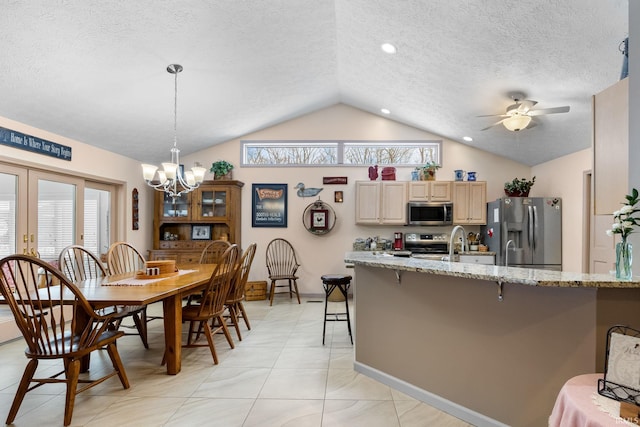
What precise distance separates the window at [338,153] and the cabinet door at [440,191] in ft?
1.91

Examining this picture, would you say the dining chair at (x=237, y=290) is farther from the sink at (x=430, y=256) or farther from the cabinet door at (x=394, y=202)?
the sink at (x=430, y=256)

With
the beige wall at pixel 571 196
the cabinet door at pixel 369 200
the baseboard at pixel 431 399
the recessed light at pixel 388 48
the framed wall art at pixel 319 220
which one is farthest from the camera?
the framed wall art at pixel 319 220

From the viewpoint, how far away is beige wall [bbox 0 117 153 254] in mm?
3465

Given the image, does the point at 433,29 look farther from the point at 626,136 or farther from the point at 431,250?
the point at 431,250

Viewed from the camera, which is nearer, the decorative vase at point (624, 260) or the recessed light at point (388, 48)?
the decorative vase at point (624, 260)

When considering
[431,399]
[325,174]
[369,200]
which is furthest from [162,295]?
[325,174]

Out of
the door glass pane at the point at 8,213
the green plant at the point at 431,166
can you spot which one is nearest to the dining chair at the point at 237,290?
the door glass pane at the point at 8,213

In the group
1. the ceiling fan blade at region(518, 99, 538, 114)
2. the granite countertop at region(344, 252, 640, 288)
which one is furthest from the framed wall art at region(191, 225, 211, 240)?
the ceiling fan blade at region(518, 99, 538, 114)

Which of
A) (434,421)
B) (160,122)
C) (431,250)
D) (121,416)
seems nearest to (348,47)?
(160,122)

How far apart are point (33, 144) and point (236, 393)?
3.34 m

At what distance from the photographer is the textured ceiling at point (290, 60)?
8.57 feet

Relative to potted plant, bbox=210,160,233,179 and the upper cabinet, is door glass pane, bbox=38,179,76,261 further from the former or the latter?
the upper cabinet

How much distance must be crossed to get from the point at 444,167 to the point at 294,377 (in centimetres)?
432

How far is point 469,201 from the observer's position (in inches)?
208
